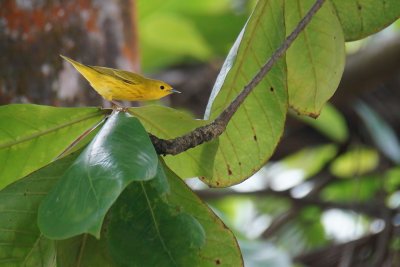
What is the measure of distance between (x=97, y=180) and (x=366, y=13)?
506 mm

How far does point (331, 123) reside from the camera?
7.64ft

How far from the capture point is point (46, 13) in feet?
4.72

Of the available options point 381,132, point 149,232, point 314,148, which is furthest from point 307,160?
point 149,232

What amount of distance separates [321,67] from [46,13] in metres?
0.64

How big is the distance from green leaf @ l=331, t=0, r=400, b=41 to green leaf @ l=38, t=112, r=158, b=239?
406 mm

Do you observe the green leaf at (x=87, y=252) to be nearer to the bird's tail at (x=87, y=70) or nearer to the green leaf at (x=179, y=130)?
the green leaf at (x=179, y=130)

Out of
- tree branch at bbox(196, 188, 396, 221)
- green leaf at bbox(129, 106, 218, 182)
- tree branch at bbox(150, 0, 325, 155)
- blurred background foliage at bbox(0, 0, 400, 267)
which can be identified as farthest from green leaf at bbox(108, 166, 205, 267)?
tree branch at bbox(196, 188, 396, 221)

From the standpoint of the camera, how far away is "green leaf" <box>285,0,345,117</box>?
987mm

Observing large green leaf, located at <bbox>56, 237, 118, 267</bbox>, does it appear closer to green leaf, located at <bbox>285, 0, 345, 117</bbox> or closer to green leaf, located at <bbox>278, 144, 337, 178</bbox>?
green leaf, located at <bbox>285, 0, 345, 117</bbox>

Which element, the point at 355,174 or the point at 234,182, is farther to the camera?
the point at 355,174

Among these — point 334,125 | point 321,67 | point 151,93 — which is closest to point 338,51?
point 321,67

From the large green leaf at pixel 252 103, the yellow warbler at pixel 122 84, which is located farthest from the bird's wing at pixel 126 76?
the large green leaf at pixel 252 103

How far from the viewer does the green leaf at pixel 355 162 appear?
8.29ft

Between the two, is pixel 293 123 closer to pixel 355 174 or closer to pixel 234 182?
pixel 355 174
